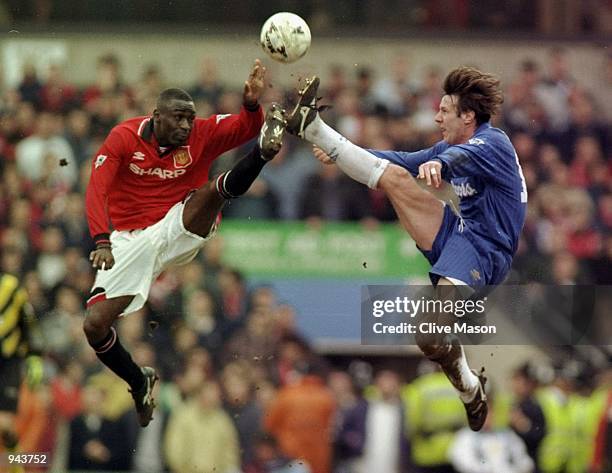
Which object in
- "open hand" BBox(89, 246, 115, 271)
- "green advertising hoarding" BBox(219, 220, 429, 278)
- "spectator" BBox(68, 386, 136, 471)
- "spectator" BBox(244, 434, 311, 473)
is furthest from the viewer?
"green advertising hoarding" BBox(219, 220, 429, 278)

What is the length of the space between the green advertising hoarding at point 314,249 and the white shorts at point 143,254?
11.0 feet

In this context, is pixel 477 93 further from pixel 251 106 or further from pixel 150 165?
pixel 150 165

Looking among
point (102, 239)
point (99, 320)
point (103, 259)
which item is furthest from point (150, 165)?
point (99, 320)

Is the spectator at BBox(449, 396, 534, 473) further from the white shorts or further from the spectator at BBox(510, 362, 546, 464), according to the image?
the white shorts

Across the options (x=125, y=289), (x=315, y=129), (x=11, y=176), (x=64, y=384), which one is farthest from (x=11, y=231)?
(x=315, y=129)

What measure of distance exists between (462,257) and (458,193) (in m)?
0.47

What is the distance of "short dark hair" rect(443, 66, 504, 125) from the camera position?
335 inches

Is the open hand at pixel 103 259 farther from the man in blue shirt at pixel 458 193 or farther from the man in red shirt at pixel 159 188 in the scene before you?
the man in blue shirt at pixel 458 193

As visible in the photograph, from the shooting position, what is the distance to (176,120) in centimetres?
845

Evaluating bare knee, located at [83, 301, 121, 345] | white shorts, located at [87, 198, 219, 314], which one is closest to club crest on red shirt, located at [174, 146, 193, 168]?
white shorts, located at [87, 198, 219, 314]

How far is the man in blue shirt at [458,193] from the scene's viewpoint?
840cm

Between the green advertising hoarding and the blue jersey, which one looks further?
the green advertising hoarding

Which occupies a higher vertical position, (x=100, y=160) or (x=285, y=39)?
(x=285, y=39)

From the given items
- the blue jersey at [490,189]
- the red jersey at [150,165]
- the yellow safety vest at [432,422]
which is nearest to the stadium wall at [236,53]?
the yellow safety vest at [432,422]
